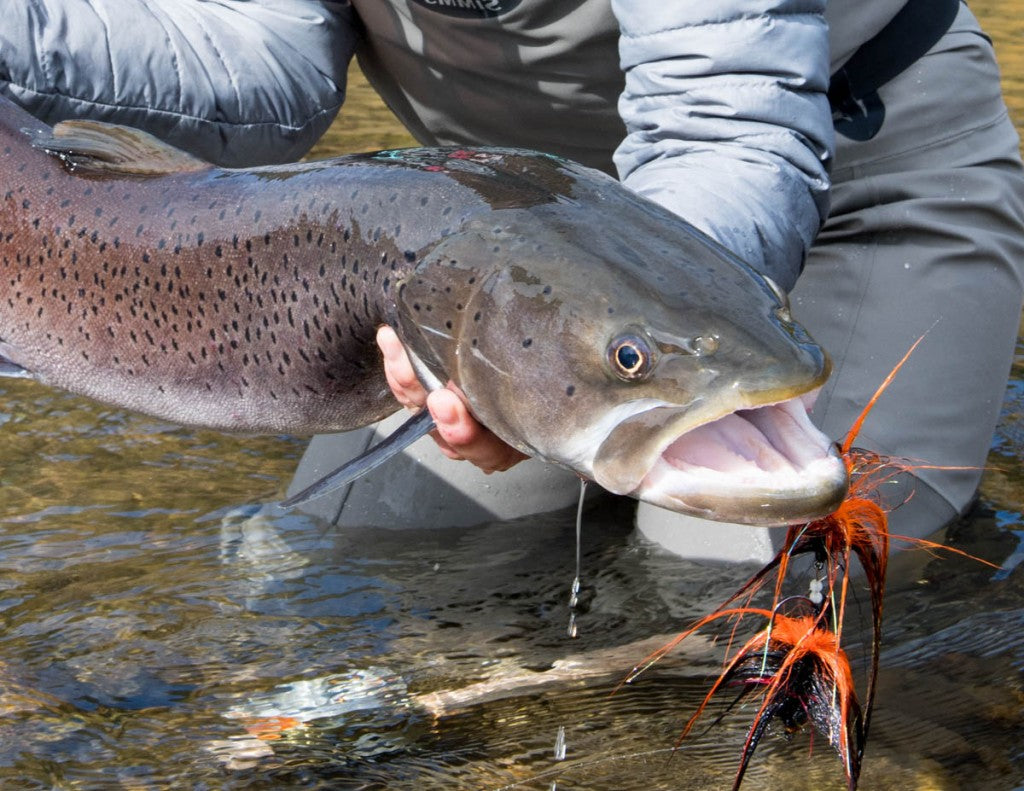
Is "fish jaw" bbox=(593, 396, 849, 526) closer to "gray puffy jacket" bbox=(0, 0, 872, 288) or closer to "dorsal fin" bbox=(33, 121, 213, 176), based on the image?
"gray puffy jacket" bbox=(0, 0, 872, 288)

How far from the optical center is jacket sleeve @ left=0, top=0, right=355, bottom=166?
2.97m

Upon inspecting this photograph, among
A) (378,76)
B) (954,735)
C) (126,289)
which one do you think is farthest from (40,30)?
(954,735)

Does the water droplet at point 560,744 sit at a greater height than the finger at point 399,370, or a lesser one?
lesser

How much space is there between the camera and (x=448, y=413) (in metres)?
2.26

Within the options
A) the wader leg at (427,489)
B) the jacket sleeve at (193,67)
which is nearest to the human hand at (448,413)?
the jacket sleeve at (193,67)

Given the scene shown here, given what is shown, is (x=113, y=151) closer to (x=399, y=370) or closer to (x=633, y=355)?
(x=399, y=370)

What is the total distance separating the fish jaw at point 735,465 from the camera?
5.91ft

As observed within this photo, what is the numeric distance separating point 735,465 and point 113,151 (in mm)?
1423

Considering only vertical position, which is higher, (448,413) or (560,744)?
(448,413)

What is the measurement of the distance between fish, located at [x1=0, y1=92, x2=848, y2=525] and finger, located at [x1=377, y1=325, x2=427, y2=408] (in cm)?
3

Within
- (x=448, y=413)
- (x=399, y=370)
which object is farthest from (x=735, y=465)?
(x=399, y=370)

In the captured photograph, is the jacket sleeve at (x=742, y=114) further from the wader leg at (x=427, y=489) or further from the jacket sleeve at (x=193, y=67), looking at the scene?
the wader leg at (x=427, y=489)

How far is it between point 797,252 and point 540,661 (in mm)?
1040

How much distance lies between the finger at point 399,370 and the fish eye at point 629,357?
47 centimetres
